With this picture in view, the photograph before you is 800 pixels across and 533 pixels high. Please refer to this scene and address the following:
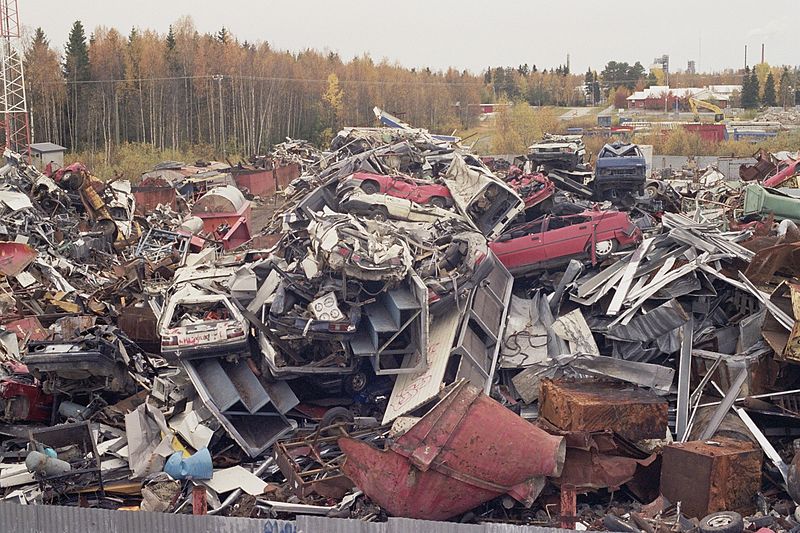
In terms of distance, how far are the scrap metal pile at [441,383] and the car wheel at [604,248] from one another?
55 millimetres

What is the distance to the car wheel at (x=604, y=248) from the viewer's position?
12688 mm

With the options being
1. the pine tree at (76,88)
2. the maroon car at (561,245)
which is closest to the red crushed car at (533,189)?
the maroon car at (561,245)

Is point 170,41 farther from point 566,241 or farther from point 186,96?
point 566,241

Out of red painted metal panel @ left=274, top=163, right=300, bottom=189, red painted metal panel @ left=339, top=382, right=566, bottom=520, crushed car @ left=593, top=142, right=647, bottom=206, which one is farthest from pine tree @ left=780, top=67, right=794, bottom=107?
red painted metal panel @ left=339, top=382, right=566, bottom=520

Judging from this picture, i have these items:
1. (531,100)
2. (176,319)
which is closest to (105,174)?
(176,319)

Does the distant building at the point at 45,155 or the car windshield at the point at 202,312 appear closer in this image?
the car windshield at the point at 202,312

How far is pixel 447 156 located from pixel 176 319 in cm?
1115

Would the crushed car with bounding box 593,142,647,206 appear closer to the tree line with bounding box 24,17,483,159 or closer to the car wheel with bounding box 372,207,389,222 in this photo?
the car wheel with bounding box 372,207,389,222

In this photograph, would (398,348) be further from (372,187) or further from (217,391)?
(372,187)

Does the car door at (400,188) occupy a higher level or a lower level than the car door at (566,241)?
higher

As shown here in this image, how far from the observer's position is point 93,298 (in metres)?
14.7

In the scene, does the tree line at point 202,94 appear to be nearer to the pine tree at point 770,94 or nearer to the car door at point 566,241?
the pine tree at point 770,94

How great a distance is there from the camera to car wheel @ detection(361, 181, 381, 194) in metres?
17.1

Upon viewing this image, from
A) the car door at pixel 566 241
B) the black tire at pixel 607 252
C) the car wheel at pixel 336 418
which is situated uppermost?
the car door at pixel 566 241
